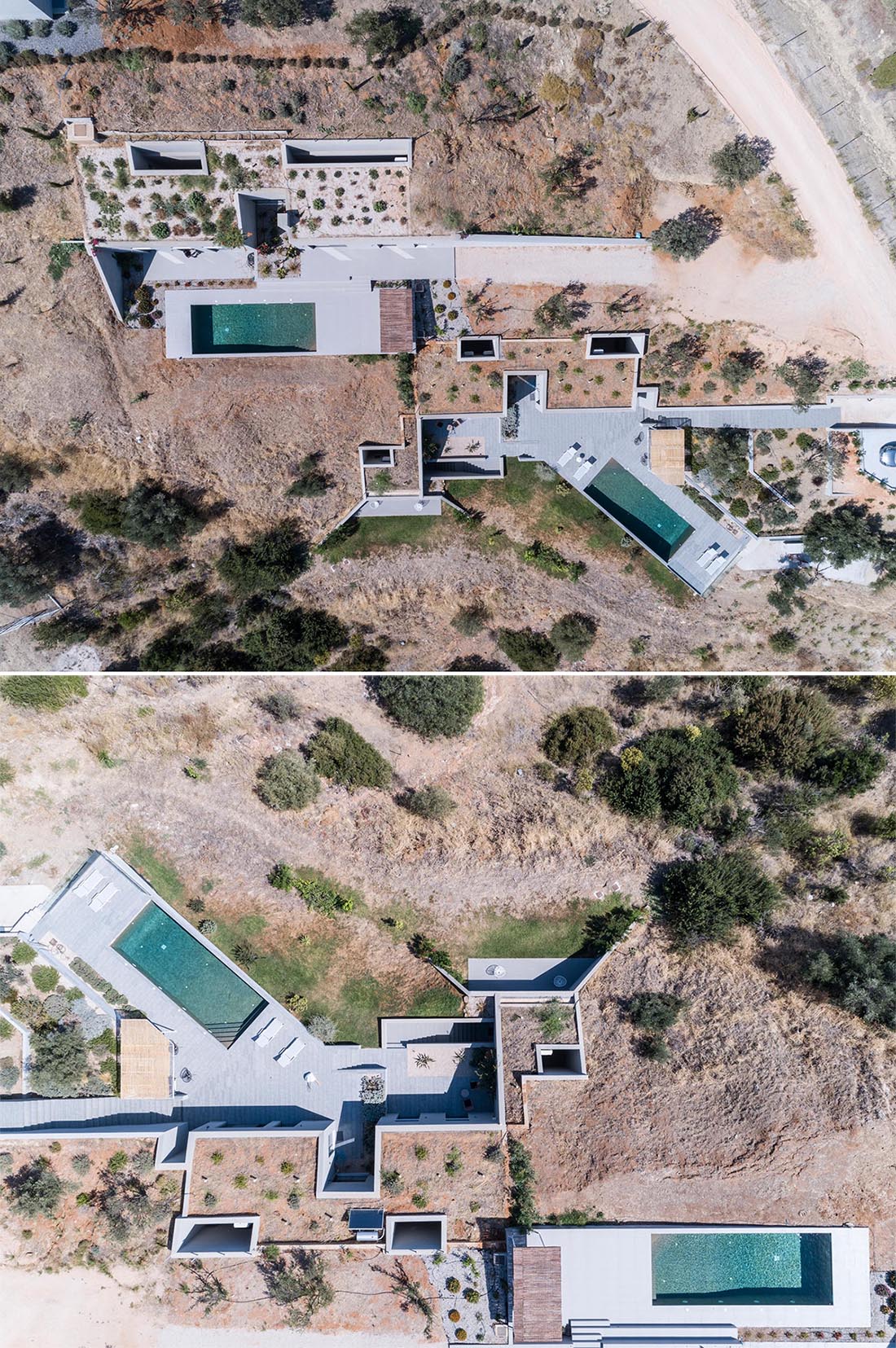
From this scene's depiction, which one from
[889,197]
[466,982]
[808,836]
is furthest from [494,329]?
[466,982]

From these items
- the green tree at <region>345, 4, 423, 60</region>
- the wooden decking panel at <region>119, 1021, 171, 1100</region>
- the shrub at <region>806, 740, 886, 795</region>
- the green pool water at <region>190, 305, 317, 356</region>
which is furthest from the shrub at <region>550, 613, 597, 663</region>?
the green tree at <region>345, 4, 423, 60</region>

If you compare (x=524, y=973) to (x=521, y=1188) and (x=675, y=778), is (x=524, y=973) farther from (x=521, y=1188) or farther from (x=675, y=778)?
(x=675, y=778)

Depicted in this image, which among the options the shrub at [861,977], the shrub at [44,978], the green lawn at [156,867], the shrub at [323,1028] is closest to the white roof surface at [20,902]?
the shrub at [44,978]

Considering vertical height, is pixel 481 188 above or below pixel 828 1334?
above

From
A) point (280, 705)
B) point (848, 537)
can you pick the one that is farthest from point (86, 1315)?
point (848, 537)

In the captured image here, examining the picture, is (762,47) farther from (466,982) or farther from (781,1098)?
(781,1098)

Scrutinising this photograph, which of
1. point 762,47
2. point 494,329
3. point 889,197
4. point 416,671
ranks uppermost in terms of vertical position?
point 762,47
